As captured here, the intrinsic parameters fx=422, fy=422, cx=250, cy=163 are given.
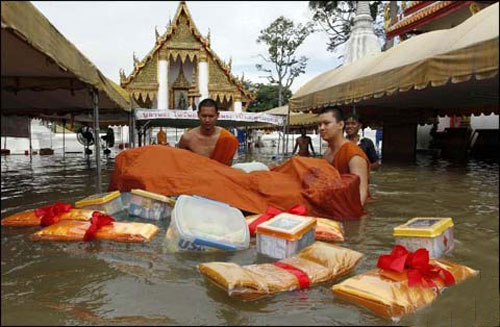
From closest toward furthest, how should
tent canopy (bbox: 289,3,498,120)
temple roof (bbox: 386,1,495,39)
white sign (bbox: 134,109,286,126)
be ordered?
tent canopy (bbox: 289,3,498,120) < white sign (bbox: 134,109,286,126) < temple roof (bbox: 386,1,495,39)

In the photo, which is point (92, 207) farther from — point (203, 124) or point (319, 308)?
point (319, 308)

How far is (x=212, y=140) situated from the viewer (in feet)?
13.7

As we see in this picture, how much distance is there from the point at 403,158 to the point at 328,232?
9.14 meters

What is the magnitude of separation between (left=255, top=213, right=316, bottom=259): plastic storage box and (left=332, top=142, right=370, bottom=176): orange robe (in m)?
1.31

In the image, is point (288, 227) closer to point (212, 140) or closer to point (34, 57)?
point (34, 57)

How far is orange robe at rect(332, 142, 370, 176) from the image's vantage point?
11.5 feet

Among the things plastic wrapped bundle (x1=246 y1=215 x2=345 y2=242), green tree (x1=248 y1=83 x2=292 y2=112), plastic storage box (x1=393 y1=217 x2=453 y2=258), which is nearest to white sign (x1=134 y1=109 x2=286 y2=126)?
plastic wrapped bundle (x1=246 y1=215 x2=345 y2=242)

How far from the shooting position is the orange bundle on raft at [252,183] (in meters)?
3.26

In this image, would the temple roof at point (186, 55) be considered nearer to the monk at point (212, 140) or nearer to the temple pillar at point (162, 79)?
the temple pillar at point (162, 79)

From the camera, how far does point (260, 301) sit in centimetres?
169

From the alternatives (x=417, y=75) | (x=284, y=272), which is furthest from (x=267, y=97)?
(x=284, y=272)

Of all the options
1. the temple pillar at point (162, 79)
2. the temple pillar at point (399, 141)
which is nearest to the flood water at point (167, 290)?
the temple pillar at point (399, 141)

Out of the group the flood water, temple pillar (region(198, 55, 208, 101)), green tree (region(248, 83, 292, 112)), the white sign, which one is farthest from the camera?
green tree (region(248, 83, 292, 112))

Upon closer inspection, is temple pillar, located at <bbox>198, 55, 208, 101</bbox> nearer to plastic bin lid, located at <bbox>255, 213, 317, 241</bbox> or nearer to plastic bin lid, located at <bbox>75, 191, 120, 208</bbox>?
plastic bin lid, located at <bbox>75, 191, 120, 208</bbox>
